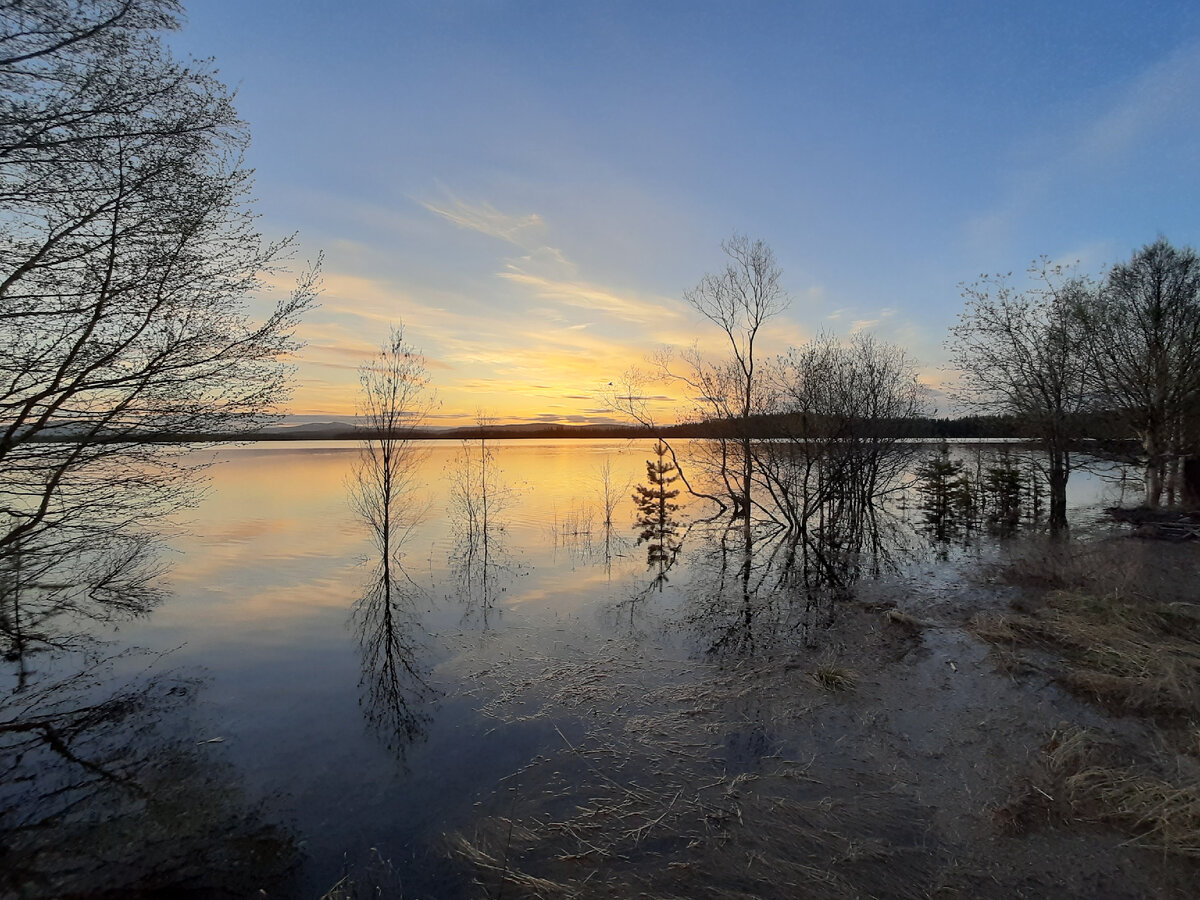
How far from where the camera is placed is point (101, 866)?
4266mm

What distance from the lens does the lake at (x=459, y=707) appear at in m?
4.42

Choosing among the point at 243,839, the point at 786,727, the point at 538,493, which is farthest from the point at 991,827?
the point at 538,493

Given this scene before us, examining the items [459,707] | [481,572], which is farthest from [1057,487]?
[459,707]

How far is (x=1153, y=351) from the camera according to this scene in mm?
16859

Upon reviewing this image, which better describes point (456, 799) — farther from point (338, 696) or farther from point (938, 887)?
point (938, 887)

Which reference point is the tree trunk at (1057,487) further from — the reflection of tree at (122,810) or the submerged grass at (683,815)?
the reflection of tree at (122,810)

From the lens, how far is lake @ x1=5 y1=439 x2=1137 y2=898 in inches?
174

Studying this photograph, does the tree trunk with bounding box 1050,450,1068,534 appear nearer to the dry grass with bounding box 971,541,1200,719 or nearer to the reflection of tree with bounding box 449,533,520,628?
the dry grass with bounding box 971,541,1200,719

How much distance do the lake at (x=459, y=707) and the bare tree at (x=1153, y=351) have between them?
7.15 m

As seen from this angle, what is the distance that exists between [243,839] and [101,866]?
3.10ft

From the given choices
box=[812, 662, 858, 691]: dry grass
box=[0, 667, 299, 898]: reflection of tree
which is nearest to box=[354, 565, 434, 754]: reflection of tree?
box=[0, 667, 299, 898]: reflection of tree

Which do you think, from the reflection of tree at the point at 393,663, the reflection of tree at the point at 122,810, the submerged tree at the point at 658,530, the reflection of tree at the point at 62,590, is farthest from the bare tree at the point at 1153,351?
the reflection of tree at the point at 62,590

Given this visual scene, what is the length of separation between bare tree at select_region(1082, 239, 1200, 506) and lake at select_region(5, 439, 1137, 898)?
7150 millimetres

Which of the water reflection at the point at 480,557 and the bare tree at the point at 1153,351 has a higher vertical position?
the bare tree at the point at 1153,351
